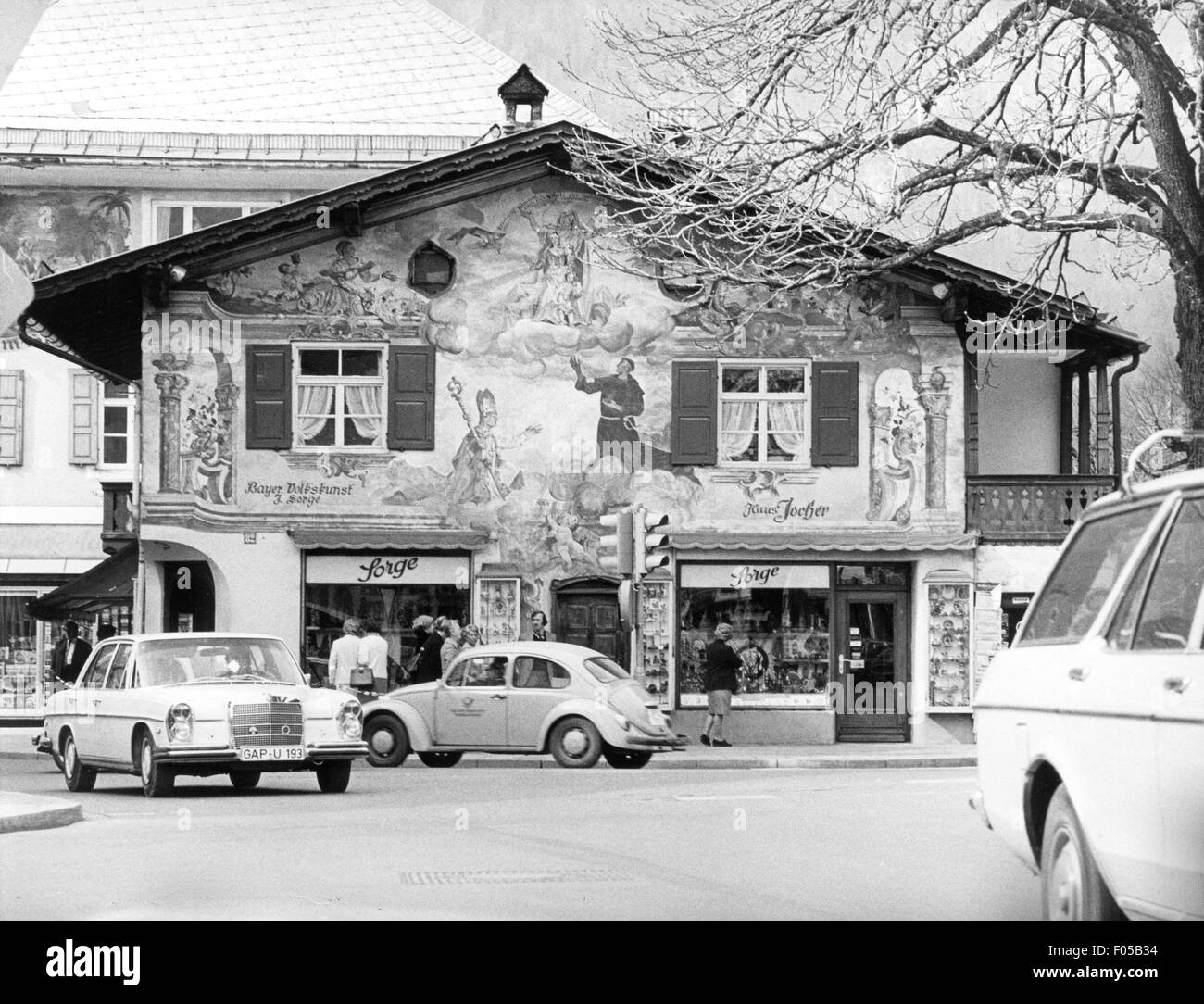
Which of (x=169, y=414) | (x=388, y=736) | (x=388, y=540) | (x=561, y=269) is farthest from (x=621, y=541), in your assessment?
(x=169, y=414)

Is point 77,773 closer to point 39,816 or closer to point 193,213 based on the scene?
point 39,816

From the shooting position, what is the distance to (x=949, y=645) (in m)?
32.7

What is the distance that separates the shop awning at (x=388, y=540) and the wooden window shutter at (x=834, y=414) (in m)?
5.15

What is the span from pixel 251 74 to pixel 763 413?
20.3 metres

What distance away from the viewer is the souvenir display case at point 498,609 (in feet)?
106

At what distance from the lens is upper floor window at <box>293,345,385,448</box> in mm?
32594

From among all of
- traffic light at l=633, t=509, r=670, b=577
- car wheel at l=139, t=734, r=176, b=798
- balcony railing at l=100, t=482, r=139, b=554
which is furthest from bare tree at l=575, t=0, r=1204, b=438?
balcony railing at l=100, t=482, r=139, b=554

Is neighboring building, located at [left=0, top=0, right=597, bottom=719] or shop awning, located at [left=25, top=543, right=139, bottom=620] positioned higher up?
neighboring building, located at [left=0, top=0, right=597, bottom=719]

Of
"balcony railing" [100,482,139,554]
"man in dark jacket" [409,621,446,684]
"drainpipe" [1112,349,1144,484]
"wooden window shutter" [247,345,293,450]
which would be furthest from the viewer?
"balcony railing" [100,482,139,554]

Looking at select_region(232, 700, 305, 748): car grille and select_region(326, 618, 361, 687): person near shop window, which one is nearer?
select_region(232, 700, 305, 748): car grille

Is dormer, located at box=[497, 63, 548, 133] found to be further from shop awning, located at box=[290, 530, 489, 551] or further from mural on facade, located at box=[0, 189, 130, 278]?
mural on facade, located at box=[0, 189, 130, 278]

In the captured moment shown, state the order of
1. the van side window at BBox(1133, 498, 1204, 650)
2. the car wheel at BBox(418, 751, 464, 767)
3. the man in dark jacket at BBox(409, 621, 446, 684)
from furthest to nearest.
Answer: the man in dark jacket at BBox(409, 621, 446, 684) → the car wheel at BBox(418, 751, 464, 767) → the van side window at BBox(1133, 498, 1204, 650)

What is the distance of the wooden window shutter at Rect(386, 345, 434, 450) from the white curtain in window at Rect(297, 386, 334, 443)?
38.3 inches

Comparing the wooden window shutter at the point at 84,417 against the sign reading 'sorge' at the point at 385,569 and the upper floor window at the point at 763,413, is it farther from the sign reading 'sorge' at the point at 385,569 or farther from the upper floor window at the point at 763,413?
the upper floor window at the point at 763,413
